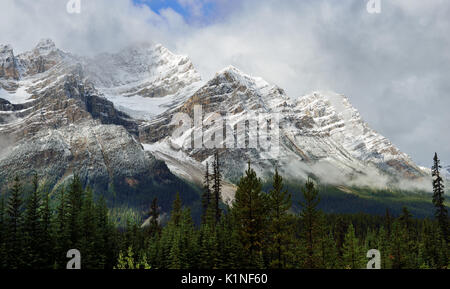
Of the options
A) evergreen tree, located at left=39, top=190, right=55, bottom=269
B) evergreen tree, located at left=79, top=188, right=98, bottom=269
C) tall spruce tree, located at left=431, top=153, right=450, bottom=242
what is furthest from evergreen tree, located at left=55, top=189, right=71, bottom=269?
tall spruce tree, located at left=431, top=153, right=450, bottom=242

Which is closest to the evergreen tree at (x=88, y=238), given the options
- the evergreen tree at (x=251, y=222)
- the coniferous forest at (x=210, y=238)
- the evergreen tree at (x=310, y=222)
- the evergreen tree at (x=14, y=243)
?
the coniferous forest at (x=210, y=238)

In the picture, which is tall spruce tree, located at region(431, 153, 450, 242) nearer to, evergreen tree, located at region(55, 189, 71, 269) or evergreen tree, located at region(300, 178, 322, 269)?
evergreen tree, located at region(300, 178, 322, 269)

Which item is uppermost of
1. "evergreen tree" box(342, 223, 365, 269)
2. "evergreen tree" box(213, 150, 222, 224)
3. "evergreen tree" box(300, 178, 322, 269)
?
"evergreen tree" box(213, 150, 222, 224)

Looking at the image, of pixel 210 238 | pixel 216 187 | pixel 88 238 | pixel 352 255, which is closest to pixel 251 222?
pixel 210 238

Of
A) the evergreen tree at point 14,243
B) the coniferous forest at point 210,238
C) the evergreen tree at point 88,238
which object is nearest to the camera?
the coniferous forest at point 210,238

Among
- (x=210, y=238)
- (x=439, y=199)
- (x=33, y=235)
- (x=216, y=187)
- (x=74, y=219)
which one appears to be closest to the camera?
(x=210, y=238)

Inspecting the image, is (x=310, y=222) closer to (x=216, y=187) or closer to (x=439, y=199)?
(x=216, y=187)

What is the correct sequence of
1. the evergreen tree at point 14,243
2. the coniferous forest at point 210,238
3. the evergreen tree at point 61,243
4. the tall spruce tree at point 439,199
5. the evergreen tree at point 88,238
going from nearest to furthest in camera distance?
the coniferous forest at point 210,238
the evergreen tree at point 14,243
the evergreen tree at point 61,243
the evergreen tree at point 88,238
the tall spruce tree at point 439,199

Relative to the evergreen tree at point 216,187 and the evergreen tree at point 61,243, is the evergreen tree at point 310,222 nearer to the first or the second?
the evergreen tree at point 216,187

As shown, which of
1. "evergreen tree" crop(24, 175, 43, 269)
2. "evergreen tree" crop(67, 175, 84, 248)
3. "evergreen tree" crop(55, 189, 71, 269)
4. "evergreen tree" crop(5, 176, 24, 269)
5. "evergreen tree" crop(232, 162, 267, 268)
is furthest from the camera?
"evergreen tree" crop(67, 175, 84, 248)

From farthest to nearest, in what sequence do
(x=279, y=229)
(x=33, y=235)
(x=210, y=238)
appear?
1. (x=33, y=235)
2. (x=210, y=238)
3. (x=279, y=229)
